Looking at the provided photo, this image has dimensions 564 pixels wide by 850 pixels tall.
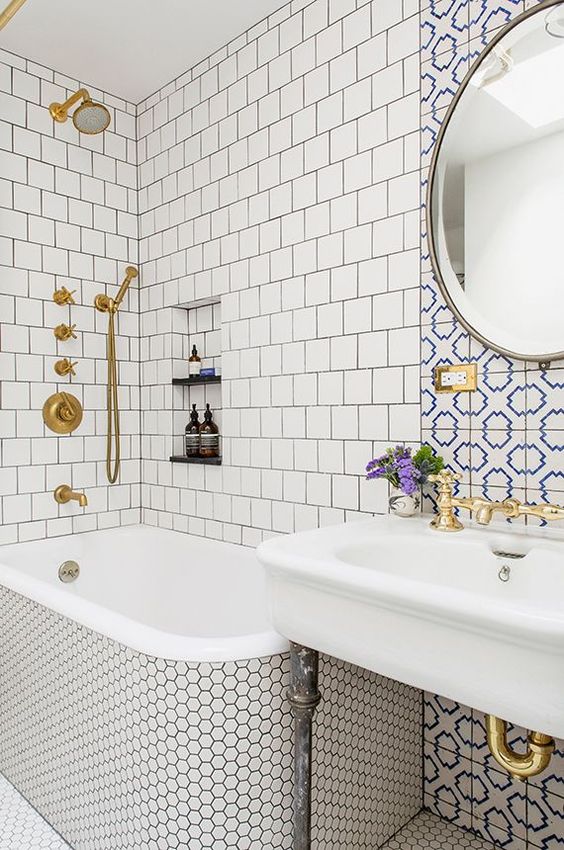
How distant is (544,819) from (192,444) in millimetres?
1797

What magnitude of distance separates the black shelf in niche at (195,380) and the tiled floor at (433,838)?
1.70 m

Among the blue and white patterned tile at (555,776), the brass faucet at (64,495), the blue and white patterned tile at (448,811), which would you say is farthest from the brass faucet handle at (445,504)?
the brass faucet at (64,495)

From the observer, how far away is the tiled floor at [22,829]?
5.96 ft

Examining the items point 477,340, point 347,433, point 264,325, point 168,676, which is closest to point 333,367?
point 347,433

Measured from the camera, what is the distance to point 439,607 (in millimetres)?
1075

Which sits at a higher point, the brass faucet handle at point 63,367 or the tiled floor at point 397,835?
the brass faucet handle at point 63,367

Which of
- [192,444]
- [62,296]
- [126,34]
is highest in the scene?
[126,34]

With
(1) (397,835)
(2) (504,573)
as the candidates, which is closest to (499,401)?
(2) (504,573)

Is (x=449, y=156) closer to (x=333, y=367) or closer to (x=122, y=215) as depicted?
(x=333, y=367)

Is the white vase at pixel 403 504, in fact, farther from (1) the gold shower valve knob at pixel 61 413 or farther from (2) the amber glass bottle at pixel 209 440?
(1) the gold shower valve knob at pixel 61 413

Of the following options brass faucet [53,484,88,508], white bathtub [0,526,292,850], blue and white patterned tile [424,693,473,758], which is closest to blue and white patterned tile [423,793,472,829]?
blue and white patterned tile [424,693,473,758]

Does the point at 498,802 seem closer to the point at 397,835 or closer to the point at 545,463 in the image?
the point at 397,835

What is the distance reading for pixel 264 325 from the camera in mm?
2354

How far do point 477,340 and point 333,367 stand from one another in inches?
21.3
